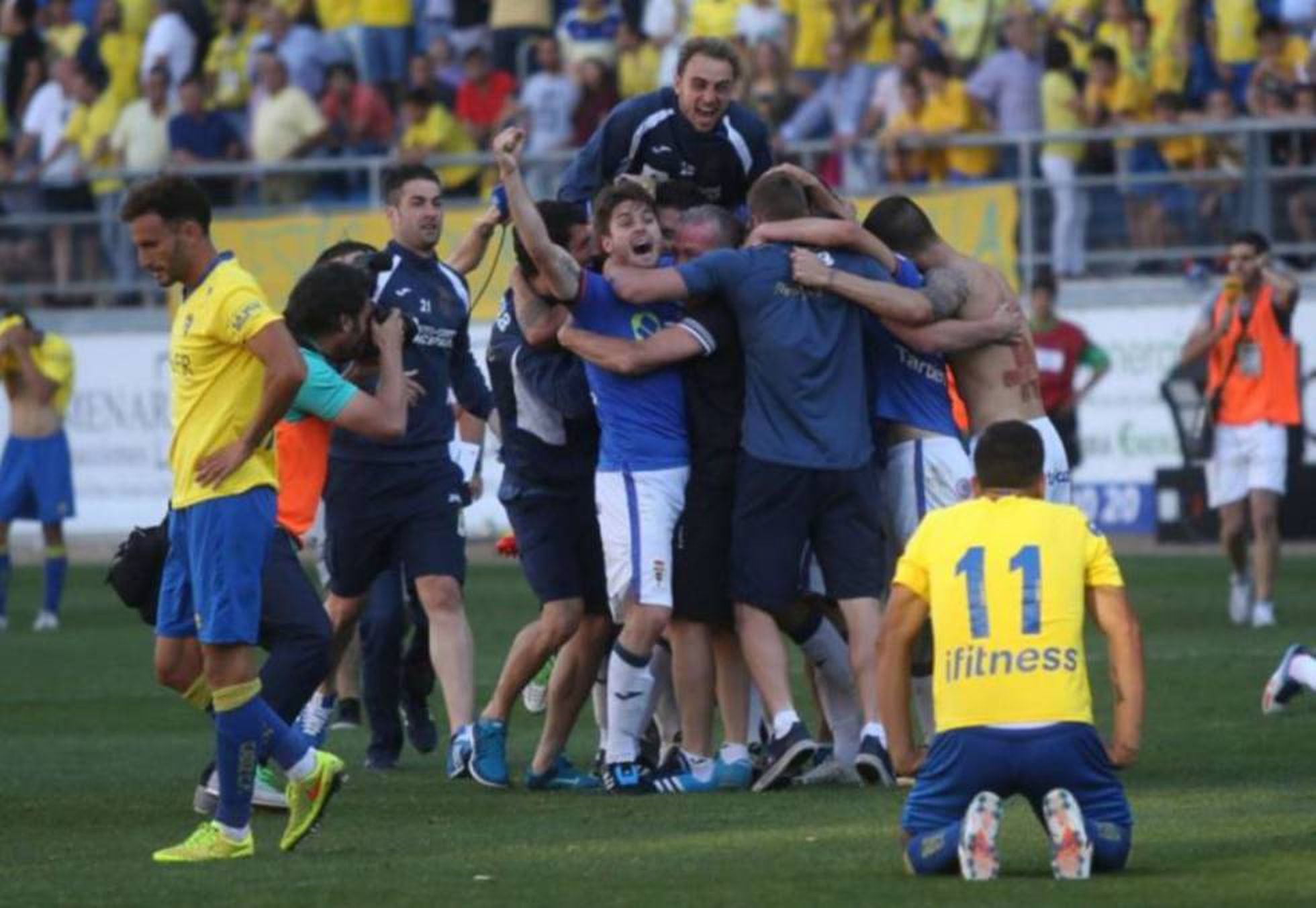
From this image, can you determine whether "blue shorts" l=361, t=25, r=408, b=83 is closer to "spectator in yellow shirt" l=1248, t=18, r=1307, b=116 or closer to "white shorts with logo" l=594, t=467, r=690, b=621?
"spectator in yellow shirt" l=1248, t=18, r=1307, b=116

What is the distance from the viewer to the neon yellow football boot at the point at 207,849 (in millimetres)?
10273

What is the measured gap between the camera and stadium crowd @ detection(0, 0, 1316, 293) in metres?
27.7

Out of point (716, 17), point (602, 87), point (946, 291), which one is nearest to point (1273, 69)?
point (716, 17)

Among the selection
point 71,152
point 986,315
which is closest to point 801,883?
point 986,315

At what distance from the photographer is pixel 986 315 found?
1265cm

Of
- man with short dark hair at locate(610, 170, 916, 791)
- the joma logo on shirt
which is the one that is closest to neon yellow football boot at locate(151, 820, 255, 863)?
the joma logo on shirt

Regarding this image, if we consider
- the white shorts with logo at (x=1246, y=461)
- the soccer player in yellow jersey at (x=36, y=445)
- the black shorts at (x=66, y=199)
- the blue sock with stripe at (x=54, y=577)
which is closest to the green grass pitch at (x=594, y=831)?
the white shorts with logo at (x=1246, y=461)

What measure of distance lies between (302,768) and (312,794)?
0.09 m

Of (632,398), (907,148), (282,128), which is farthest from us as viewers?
(282,128)

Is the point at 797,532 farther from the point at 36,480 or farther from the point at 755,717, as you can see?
the point at 36,480

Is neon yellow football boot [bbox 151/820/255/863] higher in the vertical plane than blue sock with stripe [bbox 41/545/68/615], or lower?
higher

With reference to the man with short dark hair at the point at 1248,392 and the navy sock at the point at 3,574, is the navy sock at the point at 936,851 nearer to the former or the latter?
the man with short dark hair at the point at 1248,392

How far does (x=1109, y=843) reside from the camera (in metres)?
9.26

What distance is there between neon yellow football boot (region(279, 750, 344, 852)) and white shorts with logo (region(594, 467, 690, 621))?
204 cm
